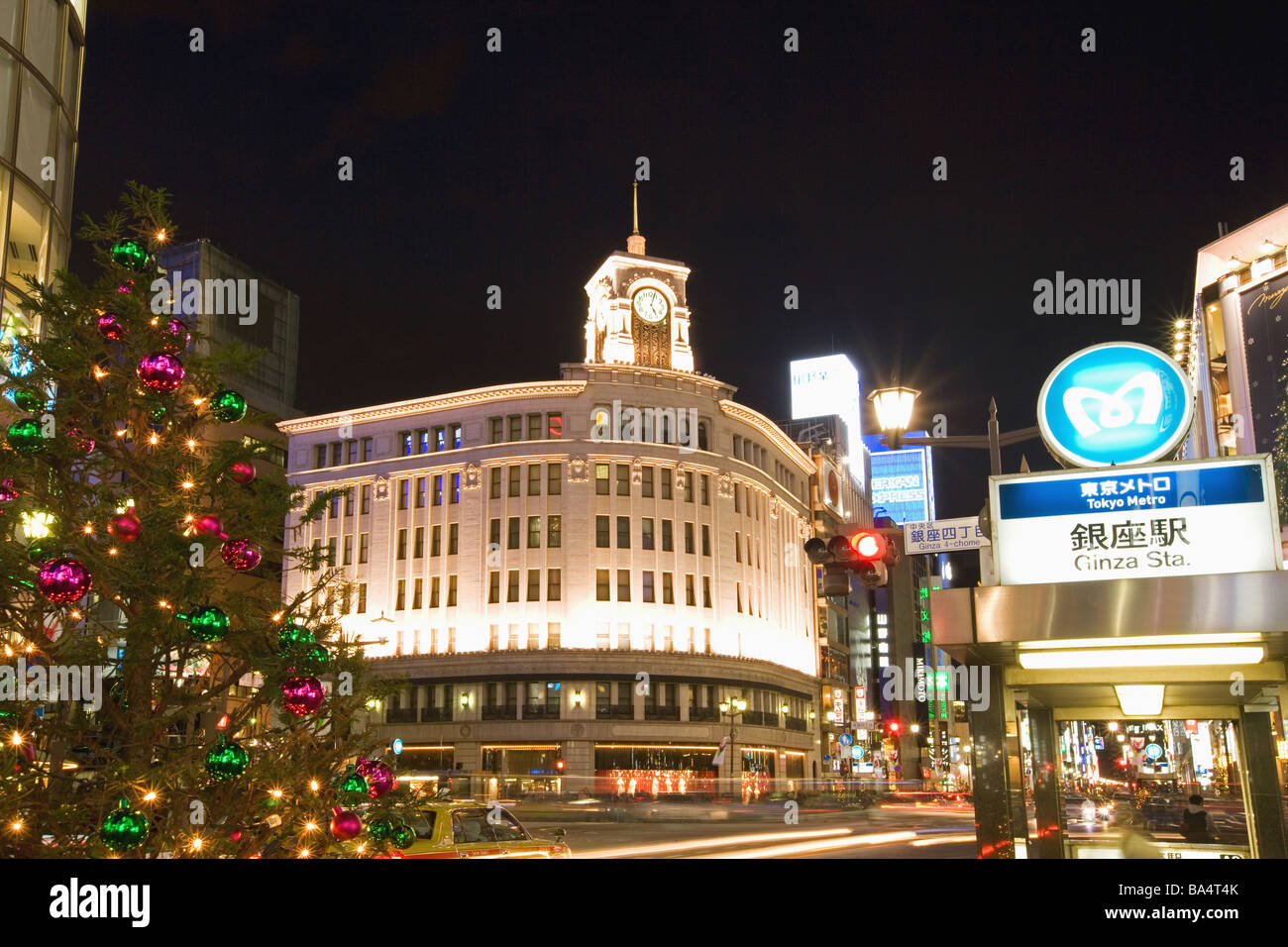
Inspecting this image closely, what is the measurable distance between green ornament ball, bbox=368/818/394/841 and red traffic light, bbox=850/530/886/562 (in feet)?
18.4

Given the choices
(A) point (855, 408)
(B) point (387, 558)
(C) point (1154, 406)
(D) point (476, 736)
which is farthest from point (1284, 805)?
(A) point (855, 408)

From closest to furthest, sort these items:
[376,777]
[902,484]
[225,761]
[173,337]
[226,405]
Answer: [225,761]
[376,777]
[173,337]
[226,405]
[902,484]

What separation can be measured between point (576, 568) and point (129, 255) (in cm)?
5750

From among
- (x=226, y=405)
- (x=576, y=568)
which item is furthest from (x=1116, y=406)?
(x=576, y=568)

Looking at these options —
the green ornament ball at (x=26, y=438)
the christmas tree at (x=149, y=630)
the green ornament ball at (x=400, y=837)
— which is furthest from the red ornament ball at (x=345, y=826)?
the green ornament ball at (x=26, y=438)

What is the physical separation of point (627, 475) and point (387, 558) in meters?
17.4

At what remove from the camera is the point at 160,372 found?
26.4 feet

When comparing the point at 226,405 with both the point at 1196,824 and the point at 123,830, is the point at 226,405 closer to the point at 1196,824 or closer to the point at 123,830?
the point at 123,830

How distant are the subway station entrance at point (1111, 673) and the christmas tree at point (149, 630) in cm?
528

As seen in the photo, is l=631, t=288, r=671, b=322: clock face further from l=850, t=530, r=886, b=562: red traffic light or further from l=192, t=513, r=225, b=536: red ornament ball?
l=192, t=513, r=225, b=536: red ornament ball

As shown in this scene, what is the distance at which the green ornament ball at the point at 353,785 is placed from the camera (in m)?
7.86
